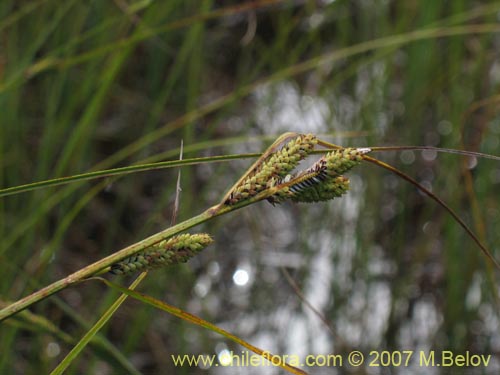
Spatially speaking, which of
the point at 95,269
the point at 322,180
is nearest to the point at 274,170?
the point at 322,180

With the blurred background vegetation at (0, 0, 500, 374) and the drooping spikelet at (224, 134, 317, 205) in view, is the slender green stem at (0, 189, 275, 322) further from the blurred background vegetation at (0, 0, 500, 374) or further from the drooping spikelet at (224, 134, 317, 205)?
the blurred background vegetation at (0, 0, 500, 374)

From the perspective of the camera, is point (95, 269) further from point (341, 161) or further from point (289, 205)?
point (289, 205)

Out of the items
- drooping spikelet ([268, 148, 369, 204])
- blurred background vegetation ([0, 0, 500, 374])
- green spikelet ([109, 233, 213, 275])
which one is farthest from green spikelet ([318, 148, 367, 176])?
blurred background vegetation ([0, 0, 500, 374])

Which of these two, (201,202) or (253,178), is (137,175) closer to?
(201,202)

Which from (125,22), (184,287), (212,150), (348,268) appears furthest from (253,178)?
(212,150)

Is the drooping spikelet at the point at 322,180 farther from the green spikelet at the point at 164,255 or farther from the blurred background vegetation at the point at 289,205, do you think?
the blurred background vegetation at the point at 289,205

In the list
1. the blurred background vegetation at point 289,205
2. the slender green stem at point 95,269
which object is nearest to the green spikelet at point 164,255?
the slender green stem at point 95,269
